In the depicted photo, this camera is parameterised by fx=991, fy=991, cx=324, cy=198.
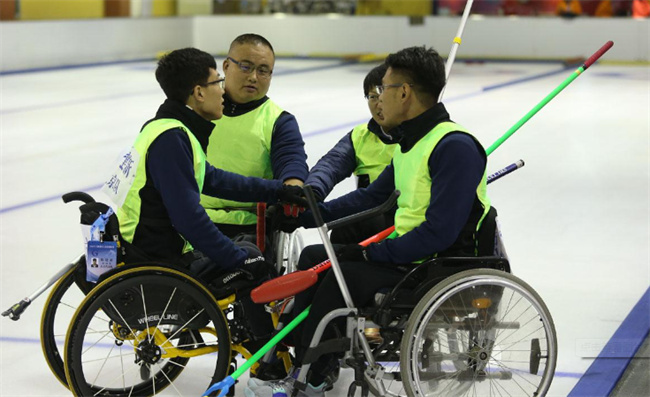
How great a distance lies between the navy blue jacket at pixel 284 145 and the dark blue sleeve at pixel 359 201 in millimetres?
191

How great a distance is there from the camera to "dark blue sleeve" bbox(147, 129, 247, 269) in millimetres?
2551

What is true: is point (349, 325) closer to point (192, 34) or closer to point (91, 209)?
point (91, 209)

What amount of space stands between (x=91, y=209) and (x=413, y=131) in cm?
87

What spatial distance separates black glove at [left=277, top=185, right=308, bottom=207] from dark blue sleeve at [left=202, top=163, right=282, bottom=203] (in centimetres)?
6

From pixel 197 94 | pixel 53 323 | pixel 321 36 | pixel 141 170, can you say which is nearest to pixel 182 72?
pixel 197 94

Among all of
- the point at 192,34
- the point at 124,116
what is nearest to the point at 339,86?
the point at 124,116

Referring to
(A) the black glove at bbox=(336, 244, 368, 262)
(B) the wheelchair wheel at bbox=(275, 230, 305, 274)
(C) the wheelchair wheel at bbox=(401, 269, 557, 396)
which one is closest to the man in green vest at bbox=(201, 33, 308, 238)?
(B) the wheelchair wheel at bbox=(275, 230, 305, 274)

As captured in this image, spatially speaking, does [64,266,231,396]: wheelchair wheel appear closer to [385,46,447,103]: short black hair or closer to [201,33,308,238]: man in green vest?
[201,33,308,238]: man in green vest

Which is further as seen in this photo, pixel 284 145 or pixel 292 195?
pixel 284 145

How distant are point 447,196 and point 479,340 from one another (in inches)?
14.9

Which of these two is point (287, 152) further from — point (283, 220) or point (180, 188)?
point (180, 188)

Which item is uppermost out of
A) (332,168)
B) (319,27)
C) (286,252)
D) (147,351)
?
(332,168)

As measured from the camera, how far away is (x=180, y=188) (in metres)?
2.55

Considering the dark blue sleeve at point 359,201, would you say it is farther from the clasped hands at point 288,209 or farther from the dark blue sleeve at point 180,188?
the dark blue sleeve at point 180,188
